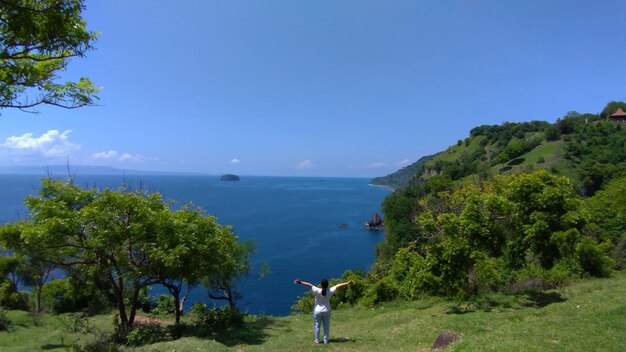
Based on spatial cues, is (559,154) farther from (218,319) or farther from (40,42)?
(40,42)

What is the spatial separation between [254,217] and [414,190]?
52452 mm

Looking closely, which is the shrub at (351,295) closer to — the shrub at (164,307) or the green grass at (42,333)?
the shrub at (164,307)

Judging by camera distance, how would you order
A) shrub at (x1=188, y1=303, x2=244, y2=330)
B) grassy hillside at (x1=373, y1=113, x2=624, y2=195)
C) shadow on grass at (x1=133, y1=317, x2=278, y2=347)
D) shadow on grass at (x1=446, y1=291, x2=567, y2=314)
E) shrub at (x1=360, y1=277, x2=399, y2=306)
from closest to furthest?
shadow on grass at (x1=133, y1=317, x2=278, y2=347), shadow on grass at (x1=446, y1=291, x2=567, y2=314), shrub at (x1=188, y1=303, x2=244, y2=330), shrub at (x1=360, y1=277, x2=399, y2=306), grassy hillside at (x1=373, y1=113, x2=624, y2=195)

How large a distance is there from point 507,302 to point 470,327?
4968mm

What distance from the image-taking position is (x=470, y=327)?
507 inches

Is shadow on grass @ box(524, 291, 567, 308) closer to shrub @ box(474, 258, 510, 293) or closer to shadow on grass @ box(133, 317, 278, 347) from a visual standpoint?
shrub @ box(474, 258, 510, 293)

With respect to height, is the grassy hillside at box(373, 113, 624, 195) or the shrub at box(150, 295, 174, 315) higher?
the grassy hillside at box(373, 113, 624, 195)

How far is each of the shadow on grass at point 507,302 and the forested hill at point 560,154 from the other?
61.7 metres

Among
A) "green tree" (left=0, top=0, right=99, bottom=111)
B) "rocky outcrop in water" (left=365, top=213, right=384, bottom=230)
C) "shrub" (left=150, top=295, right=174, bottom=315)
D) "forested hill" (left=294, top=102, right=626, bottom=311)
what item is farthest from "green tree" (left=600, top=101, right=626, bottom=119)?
"green tree" (left=0, top=0, right=99, bottom=111)

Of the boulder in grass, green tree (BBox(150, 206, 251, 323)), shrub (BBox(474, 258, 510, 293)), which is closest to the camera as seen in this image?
the boulder in grass

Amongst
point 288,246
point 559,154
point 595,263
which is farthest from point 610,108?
point 595,263

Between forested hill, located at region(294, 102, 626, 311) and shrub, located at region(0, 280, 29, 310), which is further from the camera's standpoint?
shrub, located at region(0, 280, 29, 310)

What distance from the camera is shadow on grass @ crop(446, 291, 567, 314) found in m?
16.1

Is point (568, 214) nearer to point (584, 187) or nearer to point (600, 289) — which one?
point (600, 289)
